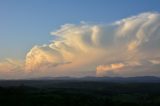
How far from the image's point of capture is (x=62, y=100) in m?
87.6

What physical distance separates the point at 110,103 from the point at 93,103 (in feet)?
15.2

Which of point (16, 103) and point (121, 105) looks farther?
point (121, 105)

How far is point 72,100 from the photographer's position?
87500mm

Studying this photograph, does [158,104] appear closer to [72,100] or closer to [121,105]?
[121,105]

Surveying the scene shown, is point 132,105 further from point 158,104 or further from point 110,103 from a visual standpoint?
A: point 158,104

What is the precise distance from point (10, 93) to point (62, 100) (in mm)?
15587

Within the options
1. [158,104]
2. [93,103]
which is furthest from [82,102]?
[158,104]

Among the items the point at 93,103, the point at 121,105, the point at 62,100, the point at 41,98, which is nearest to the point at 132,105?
the point at 121,105

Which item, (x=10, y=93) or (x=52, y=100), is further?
(x=10, y=93)

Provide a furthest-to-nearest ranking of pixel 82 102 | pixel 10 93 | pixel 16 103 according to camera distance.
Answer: pixel 10 93, pixel 82 102, pixel 16 103

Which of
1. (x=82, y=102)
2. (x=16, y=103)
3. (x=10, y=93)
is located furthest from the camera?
(x=10, y=93)

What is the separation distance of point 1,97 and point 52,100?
1231cm

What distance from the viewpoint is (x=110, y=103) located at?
8712 cm

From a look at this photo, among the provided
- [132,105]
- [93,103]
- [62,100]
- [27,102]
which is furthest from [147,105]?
[27,102]
